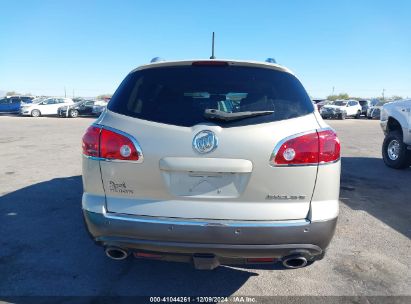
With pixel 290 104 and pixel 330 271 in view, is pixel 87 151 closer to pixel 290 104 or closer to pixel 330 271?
pixel 290 104

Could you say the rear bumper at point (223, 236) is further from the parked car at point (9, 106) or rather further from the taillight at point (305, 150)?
the parked car at point (9, 106)

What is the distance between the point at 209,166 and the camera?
2.38 meters

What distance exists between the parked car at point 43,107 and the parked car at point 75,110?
2.92 feet

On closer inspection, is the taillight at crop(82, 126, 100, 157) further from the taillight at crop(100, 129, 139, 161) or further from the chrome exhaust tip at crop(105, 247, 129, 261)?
the chrome exhaust tip at crop(105, 247, 129, 261)

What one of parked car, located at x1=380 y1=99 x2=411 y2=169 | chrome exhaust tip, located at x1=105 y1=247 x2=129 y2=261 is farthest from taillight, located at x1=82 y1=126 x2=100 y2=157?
parked car, located at x1=380 y1=99 x2=411 y2=169

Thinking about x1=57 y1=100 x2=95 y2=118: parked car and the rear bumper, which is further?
x1=57 y1=100 x2=95 y2=118: parked car

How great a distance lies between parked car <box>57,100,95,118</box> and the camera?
29.4 m

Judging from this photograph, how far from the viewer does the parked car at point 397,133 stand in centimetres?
752

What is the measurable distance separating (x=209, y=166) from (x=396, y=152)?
7227 millimetres

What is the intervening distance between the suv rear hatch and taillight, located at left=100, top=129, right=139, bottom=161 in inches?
1.7

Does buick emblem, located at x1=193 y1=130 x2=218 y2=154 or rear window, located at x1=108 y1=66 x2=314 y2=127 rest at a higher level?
rear window, located at x1=108 y1=66 x2=314 y2=127

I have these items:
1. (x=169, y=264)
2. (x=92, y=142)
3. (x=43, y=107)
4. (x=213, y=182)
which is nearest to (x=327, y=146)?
(x=213, y=182)

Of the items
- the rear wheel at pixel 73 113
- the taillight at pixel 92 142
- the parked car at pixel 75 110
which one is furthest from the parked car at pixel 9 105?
the taillight at pixel 92 142

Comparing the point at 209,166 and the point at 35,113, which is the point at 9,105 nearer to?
the point at 35,113
